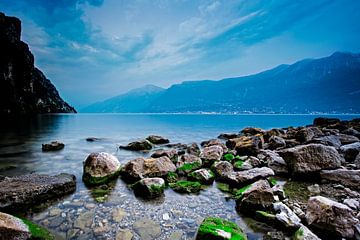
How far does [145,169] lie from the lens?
9656 mm

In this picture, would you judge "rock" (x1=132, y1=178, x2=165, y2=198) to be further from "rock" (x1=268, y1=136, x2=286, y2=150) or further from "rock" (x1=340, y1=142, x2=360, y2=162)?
"rock" (x1=268, y1=136, x2=286, y2=150)

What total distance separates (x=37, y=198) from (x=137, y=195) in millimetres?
3191

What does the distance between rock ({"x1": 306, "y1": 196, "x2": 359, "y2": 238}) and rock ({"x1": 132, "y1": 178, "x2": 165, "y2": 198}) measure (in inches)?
190

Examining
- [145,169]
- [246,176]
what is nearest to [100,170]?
[145,169]

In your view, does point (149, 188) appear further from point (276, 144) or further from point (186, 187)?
point (276, 144)

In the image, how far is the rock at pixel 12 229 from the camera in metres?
4.15

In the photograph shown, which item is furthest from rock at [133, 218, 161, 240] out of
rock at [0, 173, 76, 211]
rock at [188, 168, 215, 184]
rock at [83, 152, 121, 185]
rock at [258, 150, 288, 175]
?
rock at [258, 150, 288, 175]

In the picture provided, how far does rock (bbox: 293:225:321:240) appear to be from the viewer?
4.56 m

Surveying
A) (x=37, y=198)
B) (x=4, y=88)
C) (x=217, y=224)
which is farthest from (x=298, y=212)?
(x=4, y=88)

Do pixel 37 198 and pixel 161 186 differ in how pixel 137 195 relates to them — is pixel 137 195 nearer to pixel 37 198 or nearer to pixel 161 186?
pixel 161 186

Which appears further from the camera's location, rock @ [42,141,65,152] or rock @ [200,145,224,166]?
rock @ [42,141,65,152]

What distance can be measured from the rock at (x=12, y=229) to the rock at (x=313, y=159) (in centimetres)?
976

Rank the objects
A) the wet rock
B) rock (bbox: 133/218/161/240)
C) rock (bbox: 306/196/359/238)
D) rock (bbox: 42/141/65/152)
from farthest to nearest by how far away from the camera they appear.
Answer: the wet rock → rock (bbox: 42/141/65/152) → rock (bbox: 133/218/161/240) → rock (bbox: 306/196/359/238)

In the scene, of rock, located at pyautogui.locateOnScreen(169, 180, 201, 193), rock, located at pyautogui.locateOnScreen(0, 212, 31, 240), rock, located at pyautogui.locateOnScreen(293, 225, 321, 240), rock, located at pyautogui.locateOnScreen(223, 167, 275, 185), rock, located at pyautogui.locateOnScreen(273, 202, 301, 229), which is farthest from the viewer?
rock, located at pyautogui.locateOnScreen(223, 167, 275, 185)
